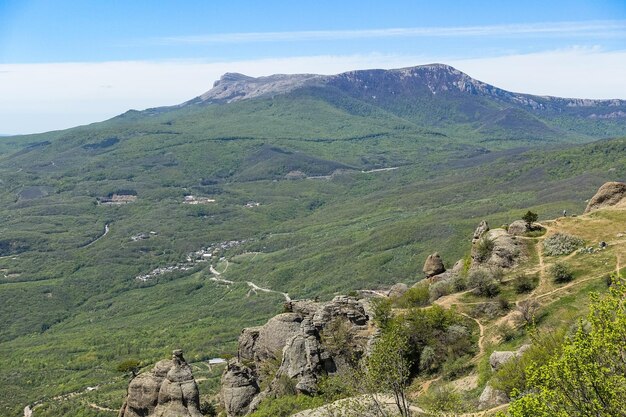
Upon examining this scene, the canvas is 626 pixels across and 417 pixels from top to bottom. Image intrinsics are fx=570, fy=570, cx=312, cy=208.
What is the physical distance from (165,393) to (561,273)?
129ft

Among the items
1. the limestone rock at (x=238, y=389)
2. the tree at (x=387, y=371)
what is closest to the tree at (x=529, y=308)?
the tree at (x=387, y=371)

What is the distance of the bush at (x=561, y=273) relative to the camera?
54.8m

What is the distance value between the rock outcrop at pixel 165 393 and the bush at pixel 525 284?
32891 millimetres

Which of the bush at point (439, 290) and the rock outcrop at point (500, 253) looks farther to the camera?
the bush at point (439, 290)

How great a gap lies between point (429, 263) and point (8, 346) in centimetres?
14118

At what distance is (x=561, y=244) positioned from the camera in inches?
2397

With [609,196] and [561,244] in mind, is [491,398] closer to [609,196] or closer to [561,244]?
[561,244]

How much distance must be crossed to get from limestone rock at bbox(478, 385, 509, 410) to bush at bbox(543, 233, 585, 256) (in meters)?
26.9

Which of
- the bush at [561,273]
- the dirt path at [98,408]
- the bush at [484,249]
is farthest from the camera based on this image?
the dirt path at [98,408]

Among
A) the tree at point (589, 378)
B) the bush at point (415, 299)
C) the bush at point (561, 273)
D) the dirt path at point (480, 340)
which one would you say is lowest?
the dirt path at point (480, 340)

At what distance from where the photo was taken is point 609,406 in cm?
2078

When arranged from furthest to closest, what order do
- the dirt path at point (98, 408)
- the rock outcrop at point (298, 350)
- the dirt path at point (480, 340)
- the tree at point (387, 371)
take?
the dirt path at point (98, 408) < the rock outcrop at point (298, 350) < the dirt path at point (480, 340) < the tree at point (387, 371)

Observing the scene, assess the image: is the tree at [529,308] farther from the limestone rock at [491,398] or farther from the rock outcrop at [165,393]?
the rock outcrop at [165,393]

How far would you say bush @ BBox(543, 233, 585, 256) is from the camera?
2375 inches
